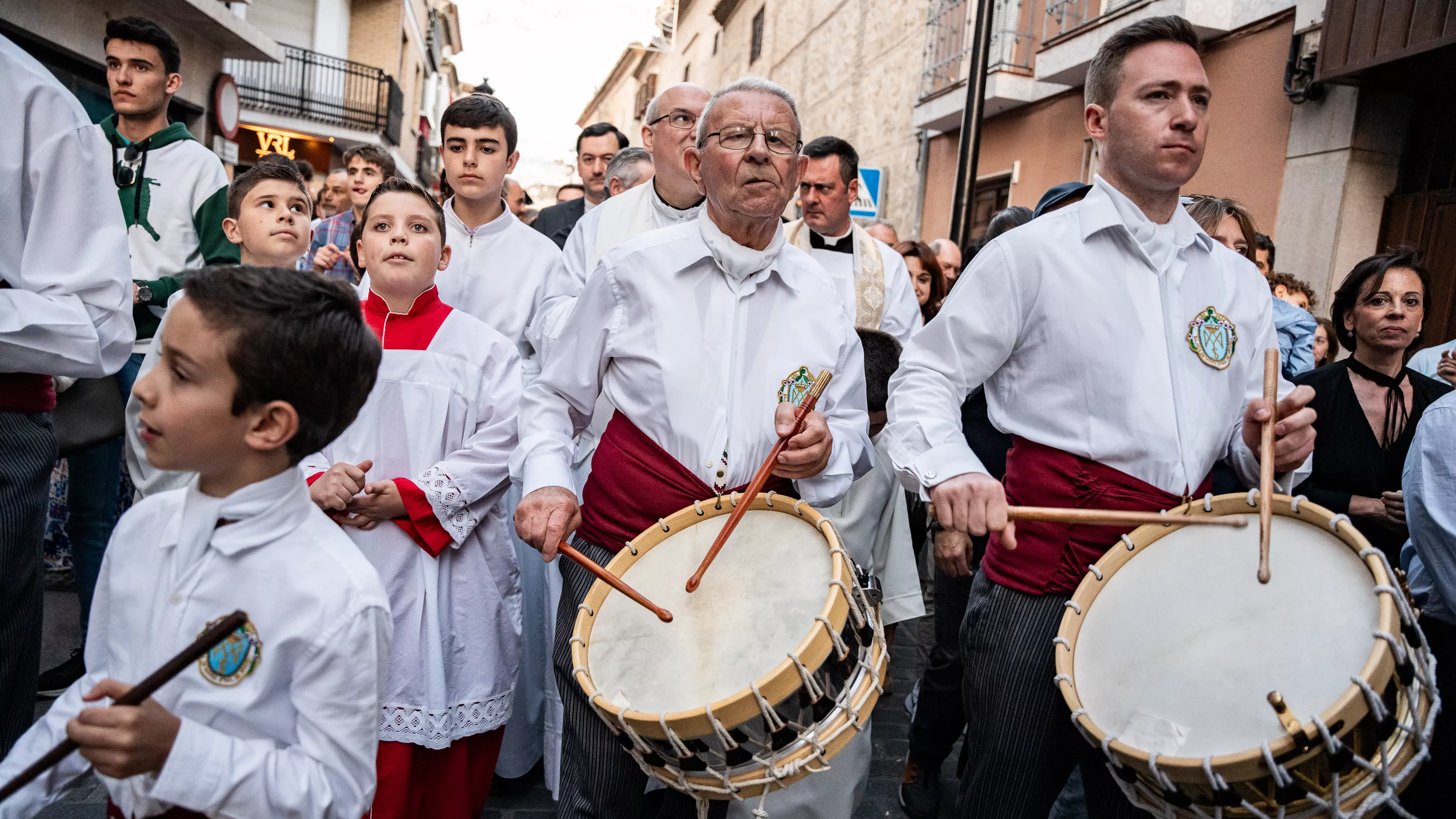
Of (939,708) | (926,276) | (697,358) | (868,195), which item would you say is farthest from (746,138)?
(868,195)

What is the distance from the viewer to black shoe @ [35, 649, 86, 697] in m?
4.21

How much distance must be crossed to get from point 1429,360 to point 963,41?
10959mm

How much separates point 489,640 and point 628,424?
0.92m

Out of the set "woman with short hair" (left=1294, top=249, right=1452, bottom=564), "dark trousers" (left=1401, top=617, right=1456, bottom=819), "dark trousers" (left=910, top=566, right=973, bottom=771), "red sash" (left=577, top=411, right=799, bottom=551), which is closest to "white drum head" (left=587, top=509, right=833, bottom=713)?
"red sash" (left=577, top=411, right=799, bottom=551)

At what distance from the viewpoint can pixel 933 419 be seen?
2502 millimetres

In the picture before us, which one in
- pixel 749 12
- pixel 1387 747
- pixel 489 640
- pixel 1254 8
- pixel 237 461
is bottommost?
pixel 489 640

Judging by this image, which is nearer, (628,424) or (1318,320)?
(628,424)

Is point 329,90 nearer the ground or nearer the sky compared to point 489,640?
nearer the sky

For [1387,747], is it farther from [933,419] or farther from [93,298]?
[93,298]

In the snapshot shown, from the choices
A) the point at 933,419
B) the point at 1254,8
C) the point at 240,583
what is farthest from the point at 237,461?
the point at 1254,8

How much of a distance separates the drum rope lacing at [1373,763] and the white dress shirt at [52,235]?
7.96 ft

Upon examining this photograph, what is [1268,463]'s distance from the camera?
2174 millimetres

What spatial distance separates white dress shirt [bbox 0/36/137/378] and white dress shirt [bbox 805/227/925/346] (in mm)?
3149

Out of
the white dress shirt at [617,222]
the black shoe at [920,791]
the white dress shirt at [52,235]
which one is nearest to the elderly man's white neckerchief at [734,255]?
the white dress shirt at [52,235]
